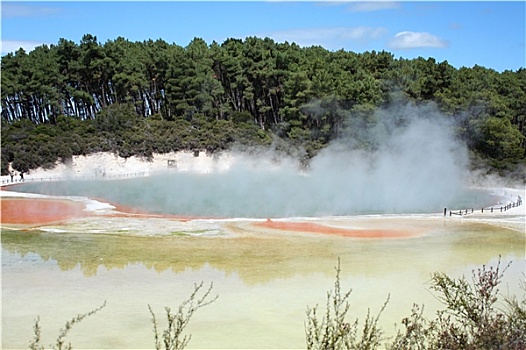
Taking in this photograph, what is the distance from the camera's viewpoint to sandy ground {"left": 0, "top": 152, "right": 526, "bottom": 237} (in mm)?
24875

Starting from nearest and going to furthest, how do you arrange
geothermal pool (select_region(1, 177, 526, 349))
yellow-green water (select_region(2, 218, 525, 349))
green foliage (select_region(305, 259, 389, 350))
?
green foliage (select_region(305, 259, 389, 350)) < yellow-green water (select_region(2, 218, 525, 349)) < geothermal pool (select_region(1, 177, 526, 349))

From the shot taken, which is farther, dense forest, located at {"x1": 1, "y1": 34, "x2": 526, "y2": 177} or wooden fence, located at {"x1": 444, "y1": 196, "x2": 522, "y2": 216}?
dense forest, located at {"x1": 1, "y1": 34, "x2": 526, "y2": 177}

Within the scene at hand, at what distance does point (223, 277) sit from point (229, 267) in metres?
1.18

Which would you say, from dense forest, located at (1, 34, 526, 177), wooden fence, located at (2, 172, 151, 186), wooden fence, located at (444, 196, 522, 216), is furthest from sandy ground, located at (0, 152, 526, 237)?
dense forest, located at (1, 34, 526, 177)

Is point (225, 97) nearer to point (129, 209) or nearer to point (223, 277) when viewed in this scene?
point (129, 209)

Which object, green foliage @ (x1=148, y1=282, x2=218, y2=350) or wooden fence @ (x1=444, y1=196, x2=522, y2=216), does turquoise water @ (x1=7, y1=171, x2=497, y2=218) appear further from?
green foliage @ (x1=148, y1=282, x2=218, y2=350)

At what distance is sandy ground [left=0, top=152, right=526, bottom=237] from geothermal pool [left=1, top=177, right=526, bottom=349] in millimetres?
313

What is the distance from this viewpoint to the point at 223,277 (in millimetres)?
15688

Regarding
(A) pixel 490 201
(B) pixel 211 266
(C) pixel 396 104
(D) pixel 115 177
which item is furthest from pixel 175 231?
(C) pixel 396 104

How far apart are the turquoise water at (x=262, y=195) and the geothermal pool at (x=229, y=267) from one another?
→ 1.46 m

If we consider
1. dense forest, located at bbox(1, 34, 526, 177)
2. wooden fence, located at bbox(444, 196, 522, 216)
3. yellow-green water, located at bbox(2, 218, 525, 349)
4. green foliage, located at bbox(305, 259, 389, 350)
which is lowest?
yellow-green water, located at bbox(2, 218, 525, 349)

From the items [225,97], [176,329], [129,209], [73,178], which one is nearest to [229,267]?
[176,329]

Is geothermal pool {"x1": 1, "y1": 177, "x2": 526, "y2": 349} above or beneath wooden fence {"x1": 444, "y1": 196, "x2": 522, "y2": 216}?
beneath

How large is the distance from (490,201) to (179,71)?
28385 millimetres
